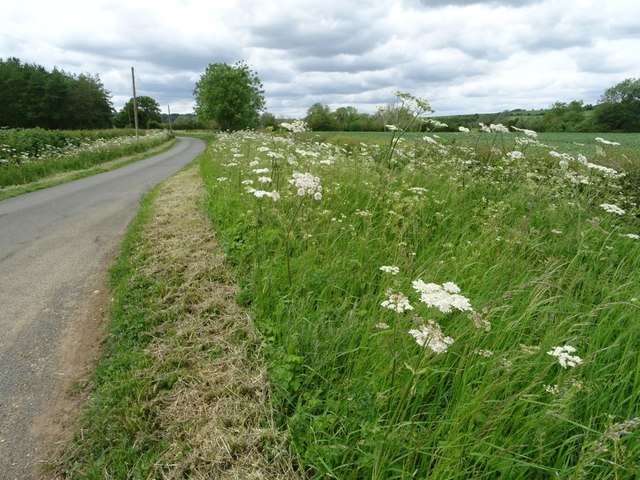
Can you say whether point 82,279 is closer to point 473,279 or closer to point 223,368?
point 223,368

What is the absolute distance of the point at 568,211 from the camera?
4980 mm

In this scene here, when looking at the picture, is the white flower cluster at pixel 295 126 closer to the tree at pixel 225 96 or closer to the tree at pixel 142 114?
the tree at pixel 225 96

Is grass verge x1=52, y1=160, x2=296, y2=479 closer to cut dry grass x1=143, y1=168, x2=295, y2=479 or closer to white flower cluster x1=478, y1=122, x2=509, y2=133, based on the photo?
cut dry grass x1=143, y1=168, x2=295, y2=479

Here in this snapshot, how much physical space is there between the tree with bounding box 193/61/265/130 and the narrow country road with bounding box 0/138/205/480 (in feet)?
173

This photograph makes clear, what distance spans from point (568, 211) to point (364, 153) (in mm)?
4891

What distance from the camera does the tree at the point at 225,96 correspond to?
57.0 m

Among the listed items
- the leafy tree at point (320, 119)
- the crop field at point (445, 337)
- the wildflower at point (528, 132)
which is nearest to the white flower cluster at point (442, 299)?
the crop field at point (445, 337)

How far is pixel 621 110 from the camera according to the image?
4512 centimetres

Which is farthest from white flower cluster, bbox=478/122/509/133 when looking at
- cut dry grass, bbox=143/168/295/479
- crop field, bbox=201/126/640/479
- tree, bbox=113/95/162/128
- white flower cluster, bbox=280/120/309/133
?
tree, bbox=113/95/162/128

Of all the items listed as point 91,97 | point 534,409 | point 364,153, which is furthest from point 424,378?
point 91,97

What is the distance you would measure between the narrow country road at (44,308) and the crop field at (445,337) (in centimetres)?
181

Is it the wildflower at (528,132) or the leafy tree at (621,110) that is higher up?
the leafy tree at (621,110)

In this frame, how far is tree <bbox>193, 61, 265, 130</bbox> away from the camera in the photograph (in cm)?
5700

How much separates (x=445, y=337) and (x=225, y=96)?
62.9 meters
